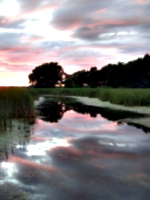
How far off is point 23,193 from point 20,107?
828 cm

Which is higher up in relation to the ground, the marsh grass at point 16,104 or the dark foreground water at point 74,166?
the marsh grass at point 16,104

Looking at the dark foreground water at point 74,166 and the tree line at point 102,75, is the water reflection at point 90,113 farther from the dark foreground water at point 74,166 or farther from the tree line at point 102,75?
the tree line at point 102,75

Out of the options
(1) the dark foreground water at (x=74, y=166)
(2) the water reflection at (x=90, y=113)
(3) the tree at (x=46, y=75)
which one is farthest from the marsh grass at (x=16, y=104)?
(3) the tree at (x=46, y=75)

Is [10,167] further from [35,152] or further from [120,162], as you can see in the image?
[120,162]

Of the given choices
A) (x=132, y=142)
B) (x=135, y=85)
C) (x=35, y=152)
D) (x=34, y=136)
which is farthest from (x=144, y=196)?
(x=135, y=85)

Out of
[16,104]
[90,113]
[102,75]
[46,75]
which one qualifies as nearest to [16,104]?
[16,104]

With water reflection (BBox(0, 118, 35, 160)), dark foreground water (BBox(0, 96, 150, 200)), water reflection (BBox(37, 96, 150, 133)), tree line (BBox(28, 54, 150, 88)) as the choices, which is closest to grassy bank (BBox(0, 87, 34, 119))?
water reflection (BBox(37, 96, 150, 133))

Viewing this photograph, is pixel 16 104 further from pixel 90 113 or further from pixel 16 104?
pixel 90 113

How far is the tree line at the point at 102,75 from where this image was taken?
43.1 metres

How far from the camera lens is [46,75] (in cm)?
6256

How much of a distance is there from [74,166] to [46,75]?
58.3 m

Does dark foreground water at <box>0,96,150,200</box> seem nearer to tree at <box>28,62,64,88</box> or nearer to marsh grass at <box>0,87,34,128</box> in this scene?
marsh grass at <box>0,87,34,128</box>

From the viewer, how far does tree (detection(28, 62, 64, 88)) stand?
6244 centimetres

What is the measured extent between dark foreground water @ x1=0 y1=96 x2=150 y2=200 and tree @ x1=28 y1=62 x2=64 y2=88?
54.8 metres
